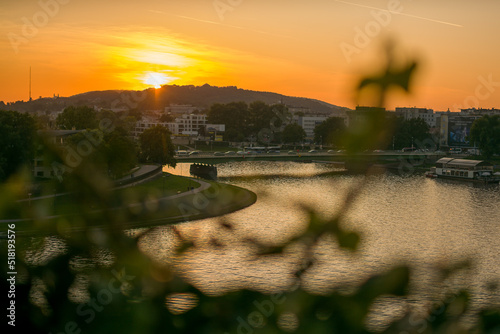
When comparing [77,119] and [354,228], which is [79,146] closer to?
[354,228]

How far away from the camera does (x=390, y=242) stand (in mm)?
18703

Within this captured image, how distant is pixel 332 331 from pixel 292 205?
0.93ft

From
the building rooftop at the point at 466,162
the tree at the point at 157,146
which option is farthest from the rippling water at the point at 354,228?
the tree at the point at 157,146

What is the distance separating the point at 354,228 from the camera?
1.12m

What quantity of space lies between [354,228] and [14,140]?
20.2 meters

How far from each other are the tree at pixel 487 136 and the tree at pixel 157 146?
32369mm

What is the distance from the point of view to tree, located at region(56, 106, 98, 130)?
49.5 m

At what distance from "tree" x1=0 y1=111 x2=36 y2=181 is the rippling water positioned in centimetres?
627

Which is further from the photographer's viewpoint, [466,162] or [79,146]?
[466,162]

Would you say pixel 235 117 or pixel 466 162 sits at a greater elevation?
pixel 235 117

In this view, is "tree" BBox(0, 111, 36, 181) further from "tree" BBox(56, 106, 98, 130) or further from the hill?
the hill

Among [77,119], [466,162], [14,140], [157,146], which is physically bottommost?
[466,162]

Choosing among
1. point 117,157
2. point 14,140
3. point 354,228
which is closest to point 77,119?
point 14,140

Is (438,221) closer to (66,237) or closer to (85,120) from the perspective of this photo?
(66,237)
